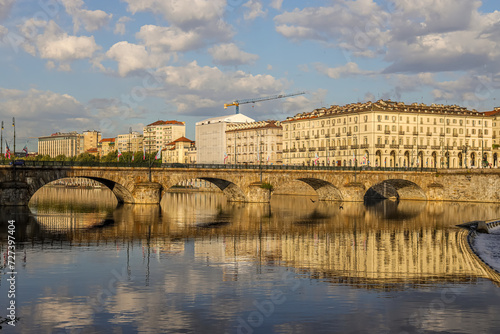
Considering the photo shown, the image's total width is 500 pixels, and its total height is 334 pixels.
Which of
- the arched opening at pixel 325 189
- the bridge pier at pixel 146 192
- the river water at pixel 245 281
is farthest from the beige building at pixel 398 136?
the river water at pixel 245 281

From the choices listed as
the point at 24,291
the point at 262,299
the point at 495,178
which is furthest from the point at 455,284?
the point at 495,178

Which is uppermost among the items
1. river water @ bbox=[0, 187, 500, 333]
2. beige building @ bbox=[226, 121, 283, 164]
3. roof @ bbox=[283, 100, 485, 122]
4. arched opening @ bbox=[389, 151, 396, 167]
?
roof @ bbox=[283, 100, 485, 122]

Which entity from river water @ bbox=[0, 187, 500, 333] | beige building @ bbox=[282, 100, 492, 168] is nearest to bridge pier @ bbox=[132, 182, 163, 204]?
river water @ bbox=[0, 187, 500, 333]

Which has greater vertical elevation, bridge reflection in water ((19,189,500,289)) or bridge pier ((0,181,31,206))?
bridge pier ((0,181,31,206))

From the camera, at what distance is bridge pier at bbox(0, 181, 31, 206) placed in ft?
265

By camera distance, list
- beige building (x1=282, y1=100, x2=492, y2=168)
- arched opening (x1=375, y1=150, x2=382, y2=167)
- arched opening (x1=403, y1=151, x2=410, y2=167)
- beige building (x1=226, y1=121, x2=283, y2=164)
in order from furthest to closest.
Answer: beige building (x1=226, y1=121, x2=283, y2=164)
arched opening (x1=403, y1=151, x2=410, y2=167)
beige building (x1=282, y1=100, x2=492, y2=168)
arched opening (x1=375, y1=150, x2=382, y2=167)

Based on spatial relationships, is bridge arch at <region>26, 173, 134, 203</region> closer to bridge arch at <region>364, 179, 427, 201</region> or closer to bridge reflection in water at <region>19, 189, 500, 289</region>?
bridge reflection in water at <region>19, 189, 500, 289</region>

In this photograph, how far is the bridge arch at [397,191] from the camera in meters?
121

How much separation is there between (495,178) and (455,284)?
87755mm

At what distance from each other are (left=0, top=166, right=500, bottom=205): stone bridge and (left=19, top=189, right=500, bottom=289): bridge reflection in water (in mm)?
7704

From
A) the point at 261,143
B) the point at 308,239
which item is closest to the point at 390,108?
the point at 261,143

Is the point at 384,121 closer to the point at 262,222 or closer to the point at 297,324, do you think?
the point at 262,222

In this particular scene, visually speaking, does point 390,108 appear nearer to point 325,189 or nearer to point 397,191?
point 397,191

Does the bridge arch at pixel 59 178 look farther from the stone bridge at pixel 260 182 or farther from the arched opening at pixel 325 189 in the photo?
the arched opening at pixel 325 189
